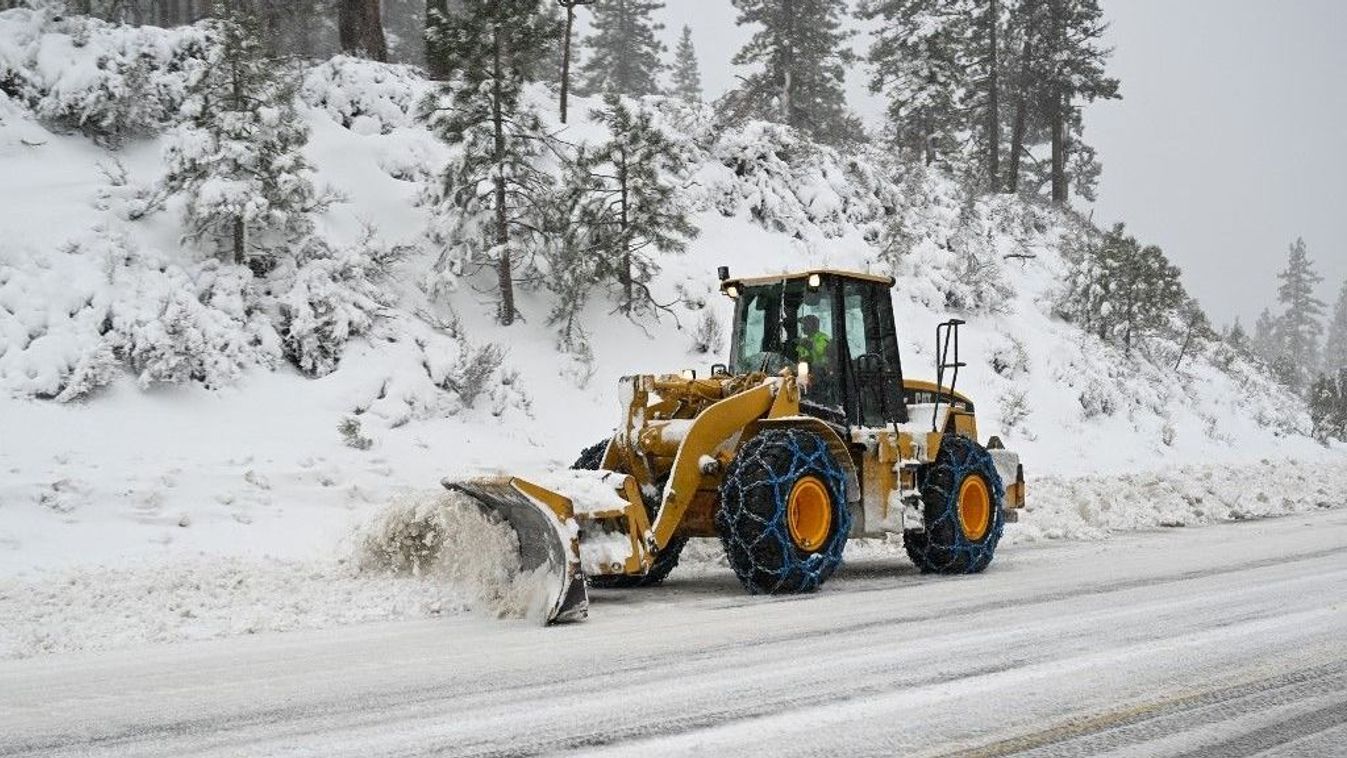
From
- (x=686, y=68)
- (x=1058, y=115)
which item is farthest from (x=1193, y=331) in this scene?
(x=686, y=68)

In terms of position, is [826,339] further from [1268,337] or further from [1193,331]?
[1268,337]

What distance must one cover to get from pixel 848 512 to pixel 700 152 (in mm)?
17387

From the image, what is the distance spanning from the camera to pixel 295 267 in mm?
15750

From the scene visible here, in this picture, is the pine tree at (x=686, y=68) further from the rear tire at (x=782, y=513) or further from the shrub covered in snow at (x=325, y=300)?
the rear tire at (x=782, y=513)

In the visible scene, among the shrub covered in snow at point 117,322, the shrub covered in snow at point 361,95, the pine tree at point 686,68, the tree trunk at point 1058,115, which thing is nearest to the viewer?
the shrub covered in snow at point 117,322

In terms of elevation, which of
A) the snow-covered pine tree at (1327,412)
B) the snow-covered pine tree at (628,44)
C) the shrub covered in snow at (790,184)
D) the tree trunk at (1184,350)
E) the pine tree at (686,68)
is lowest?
the snow-covered pine tree at (1327,412)

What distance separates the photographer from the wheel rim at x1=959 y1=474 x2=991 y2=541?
9539mm

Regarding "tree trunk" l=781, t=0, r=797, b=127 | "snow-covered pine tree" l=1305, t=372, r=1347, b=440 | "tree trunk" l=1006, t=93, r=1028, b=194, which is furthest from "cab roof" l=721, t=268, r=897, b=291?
"tree trunk" l=1006, t=93, r=1028, b=194

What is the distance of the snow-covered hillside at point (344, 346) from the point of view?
11.5 metres

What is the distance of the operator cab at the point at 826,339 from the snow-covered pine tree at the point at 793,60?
2524 centimetres

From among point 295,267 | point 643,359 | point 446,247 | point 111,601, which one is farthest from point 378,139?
point 111,601

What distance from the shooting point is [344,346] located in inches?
598

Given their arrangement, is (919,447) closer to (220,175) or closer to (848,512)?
(848,512)

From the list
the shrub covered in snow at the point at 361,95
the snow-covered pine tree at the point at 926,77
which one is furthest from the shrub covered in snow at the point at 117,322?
the snow-covered pine tree at the point at 926,77
